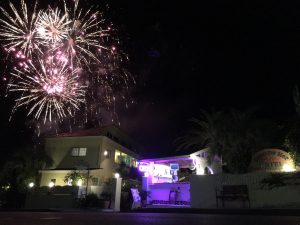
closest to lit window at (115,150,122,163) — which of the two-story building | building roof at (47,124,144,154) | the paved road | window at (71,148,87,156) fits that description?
the two-story building

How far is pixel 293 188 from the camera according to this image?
1806 centimetres

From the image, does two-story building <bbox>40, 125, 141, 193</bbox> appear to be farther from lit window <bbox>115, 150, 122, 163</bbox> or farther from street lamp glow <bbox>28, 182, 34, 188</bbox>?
street lamp glow <bbox>28, 182, 34, 188</bbox>

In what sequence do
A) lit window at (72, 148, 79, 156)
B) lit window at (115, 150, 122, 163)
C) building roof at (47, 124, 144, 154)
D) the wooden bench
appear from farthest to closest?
1. lit window at (115, 150, 122, 163)
2. building roof at (47, 124, 144, 154)
3. lit window at (72, 148, 79, 156)
4. the wooden bench

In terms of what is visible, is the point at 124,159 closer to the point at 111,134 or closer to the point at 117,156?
the point at 117,156

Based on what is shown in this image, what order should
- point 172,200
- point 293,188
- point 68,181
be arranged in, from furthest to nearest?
1. point 68,181
2. point 172,200
3. point 293,188

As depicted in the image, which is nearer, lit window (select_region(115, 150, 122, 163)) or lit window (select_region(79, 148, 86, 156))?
lit window (select_region(79, 148, 86, 156))

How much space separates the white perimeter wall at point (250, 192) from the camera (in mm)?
18078

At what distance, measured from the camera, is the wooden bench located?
1911 centimetres

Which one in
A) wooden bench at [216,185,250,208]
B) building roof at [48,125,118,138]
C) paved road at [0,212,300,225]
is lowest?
paved road at [0,212,300,225]

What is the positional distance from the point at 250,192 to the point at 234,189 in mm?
887

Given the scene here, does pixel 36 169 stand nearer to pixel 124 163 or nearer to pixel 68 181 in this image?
pixel 68 181

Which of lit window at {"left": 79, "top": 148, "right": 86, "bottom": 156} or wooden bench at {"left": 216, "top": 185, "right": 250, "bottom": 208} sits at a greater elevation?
lit window at {"left": 79, "top": 148, "right": 86, "bottom": 156}

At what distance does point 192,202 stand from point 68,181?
14663 millimetres

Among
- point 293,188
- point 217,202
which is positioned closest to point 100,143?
point 217,202
